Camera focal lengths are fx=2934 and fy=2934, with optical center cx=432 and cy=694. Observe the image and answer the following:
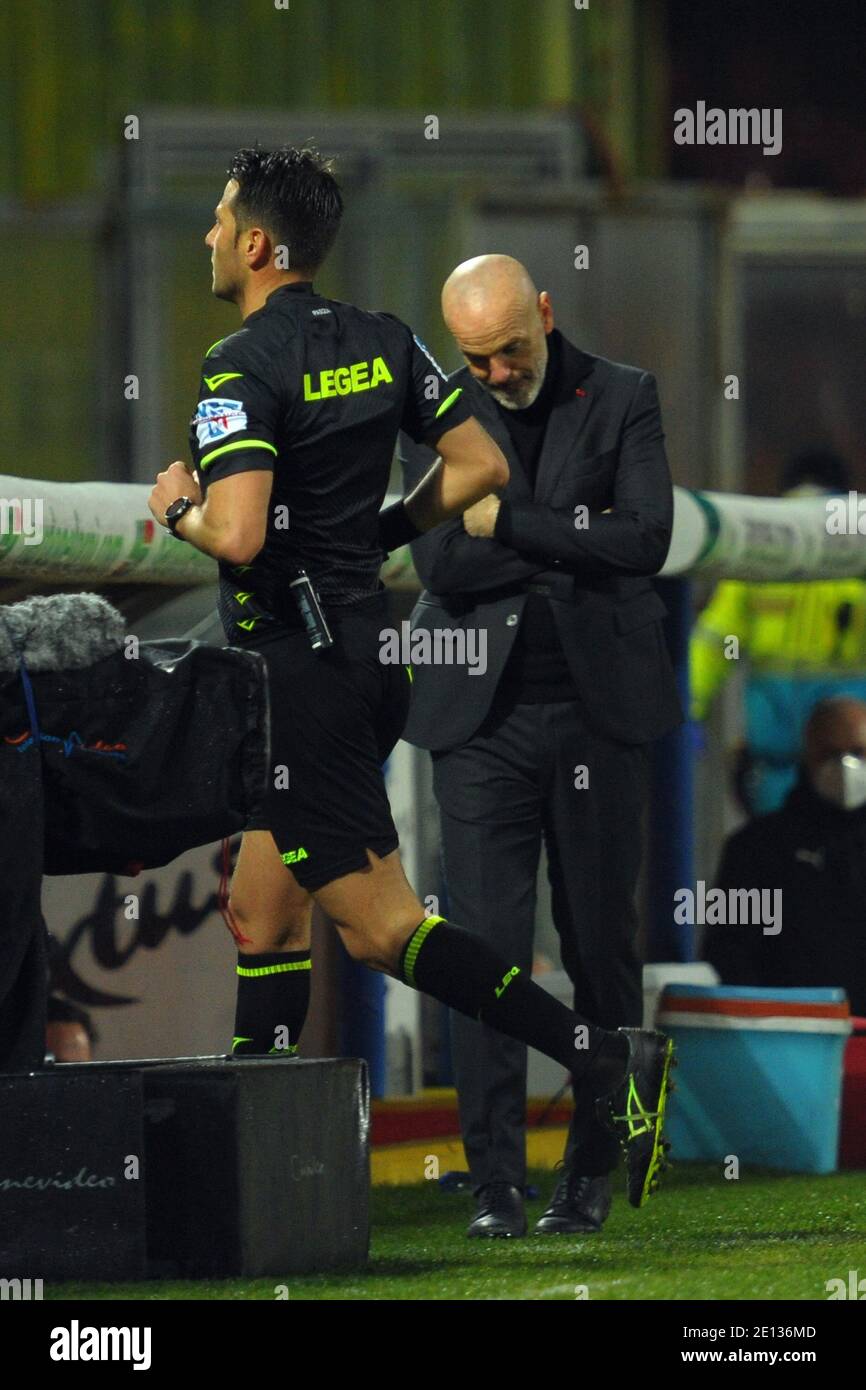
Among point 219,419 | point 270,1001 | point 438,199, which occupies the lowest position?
point 270,1001

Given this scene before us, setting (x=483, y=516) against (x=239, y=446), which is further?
(x=483, y=516)

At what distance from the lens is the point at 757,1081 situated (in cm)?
628

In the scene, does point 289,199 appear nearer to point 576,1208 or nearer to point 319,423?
point 319,423

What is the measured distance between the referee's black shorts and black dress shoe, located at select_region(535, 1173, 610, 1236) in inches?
30.3

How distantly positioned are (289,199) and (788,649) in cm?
598

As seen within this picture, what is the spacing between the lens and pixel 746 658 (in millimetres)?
10133

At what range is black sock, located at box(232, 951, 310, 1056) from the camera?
4688mm

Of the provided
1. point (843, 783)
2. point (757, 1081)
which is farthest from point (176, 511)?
point (843, 783)

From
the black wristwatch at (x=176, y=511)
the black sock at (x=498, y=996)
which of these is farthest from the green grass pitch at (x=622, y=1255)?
the black wristwatch at (x=176, y=511)

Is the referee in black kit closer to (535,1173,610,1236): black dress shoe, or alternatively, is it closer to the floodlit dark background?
(535,1173,610,1236): black dress shoe

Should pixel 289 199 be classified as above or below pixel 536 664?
above

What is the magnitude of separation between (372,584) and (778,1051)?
2.02 m
